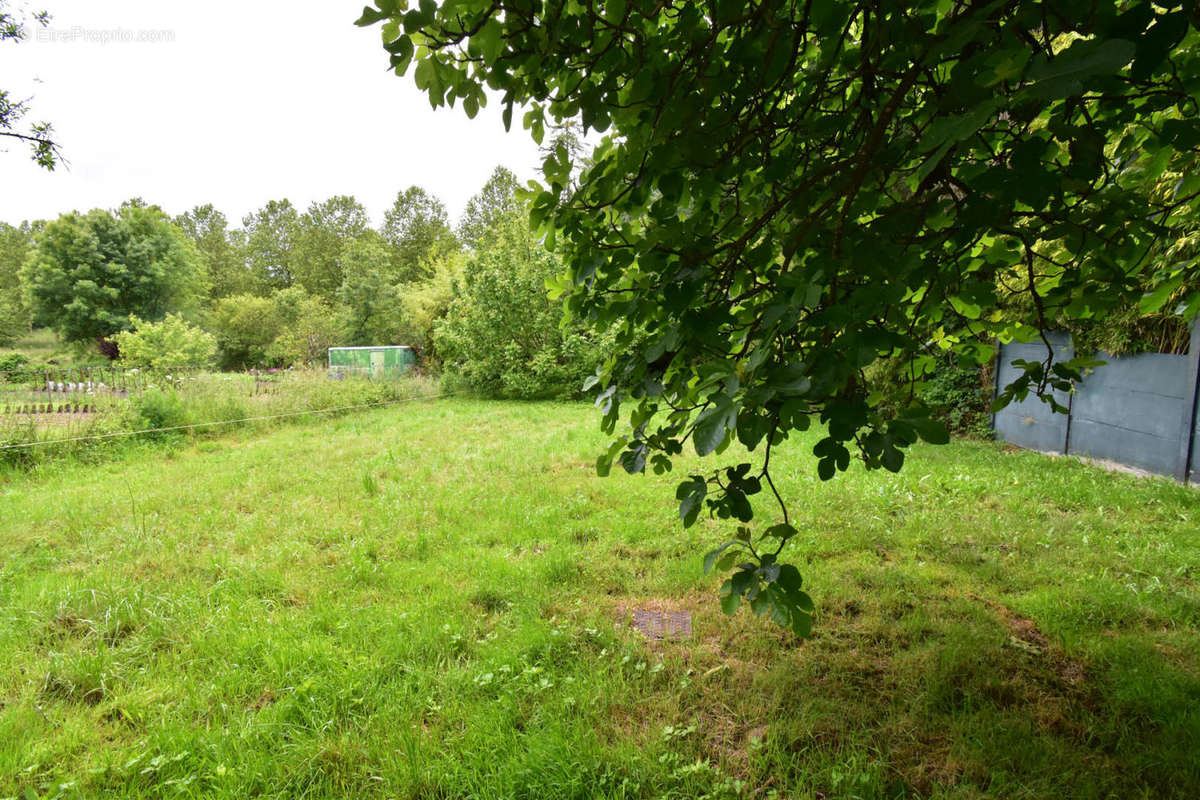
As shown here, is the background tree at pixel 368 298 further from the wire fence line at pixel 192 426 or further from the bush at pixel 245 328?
the wire fence line at pixel 192 426

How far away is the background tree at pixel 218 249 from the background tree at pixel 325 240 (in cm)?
541

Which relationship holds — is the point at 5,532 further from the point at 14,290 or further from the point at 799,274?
the point at 14,290

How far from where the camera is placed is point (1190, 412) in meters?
5.15

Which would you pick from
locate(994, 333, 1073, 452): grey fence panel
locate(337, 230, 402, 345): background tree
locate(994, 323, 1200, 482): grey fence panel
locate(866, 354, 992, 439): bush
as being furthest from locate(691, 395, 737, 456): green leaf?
locate(337, 230, 402, 345): background tree

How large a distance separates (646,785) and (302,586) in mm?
2652

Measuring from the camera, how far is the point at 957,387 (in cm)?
851

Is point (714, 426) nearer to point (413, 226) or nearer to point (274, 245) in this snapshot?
point (413, 226)

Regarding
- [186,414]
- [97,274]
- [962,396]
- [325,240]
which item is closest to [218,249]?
[325,240]

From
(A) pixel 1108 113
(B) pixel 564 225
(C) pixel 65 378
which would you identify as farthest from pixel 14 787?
(C) pixel 65 378

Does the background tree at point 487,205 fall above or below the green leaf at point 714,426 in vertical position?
above

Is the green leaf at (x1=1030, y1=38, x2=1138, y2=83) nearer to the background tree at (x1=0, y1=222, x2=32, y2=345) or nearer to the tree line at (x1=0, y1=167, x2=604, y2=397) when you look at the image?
the tree line at (x1=0, y1=167, x2=604, y2=397)

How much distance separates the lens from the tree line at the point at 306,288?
15266 mm

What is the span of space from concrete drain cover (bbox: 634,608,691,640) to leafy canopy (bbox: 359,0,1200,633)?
1361 mm

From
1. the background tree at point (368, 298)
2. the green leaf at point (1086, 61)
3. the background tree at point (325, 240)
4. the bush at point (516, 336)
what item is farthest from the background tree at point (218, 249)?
the green leaf at point (1086, 61)
